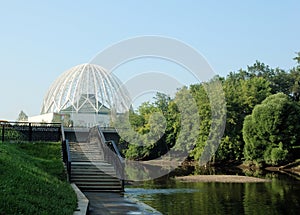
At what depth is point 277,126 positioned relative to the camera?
42.5m

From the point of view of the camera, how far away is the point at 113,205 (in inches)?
562

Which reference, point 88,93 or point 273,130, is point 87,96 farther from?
point 273,130

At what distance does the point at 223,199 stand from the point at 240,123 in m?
31.6

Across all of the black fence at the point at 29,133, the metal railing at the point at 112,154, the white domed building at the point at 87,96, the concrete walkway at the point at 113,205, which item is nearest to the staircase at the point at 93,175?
the metal railing at the point at 112,154

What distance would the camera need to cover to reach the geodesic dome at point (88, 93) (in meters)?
81.9

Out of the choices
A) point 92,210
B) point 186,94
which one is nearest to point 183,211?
point 92,210

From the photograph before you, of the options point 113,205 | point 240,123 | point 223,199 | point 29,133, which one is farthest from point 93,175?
point 240,123

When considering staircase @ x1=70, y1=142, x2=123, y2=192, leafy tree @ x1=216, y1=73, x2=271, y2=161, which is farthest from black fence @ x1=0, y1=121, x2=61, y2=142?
leafy tree @ x1=216, y1=73, x2=271, y2=161

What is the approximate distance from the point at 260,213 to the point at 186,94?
124 ft

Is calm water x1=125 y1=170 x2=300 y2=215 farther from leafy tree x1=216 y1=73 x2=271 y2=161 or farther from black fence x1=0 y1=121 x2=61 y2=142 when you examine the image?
leafy tree x1=216 y1=73 x2=271 y2=161

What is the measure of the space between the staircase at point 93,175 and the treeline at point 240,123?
79.6 ft

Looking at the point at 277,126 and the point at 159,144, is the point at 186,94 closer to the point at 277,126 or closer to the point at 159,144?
the point at 159,144

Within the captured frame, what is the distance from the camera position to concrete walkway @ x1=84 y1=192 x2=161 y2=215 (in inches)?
516

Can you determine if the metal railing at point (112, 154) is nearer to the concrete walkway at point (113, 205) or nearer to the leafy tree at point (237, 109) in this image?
the concrete walkway at point (113, 205)
